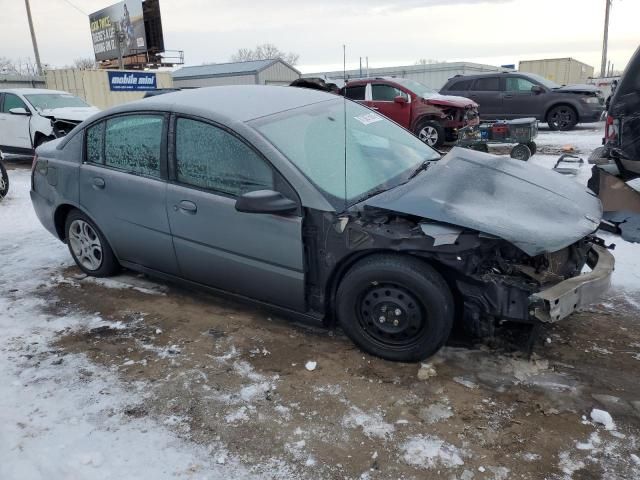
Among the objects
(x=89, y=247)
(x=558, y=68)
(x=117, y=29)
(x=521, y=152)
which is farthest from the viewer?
(x=117, y=29)

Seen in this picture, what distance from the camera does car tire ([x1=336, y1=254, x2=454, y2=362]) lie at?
2.88 metres

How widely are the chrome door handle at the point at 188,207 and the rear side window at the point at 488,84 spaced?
1279cm

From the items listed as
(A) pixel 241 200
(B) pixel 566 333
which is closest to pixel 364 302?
(A) pixel 241 200

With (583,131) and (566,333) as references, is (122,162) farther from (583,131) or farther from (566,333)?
(583,131)

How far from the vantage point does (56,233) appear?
15.2 ft

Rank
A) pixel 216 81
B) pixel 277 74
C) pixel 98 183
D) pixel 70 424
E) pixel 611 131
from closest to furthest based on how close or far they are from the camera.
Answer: pixel 70 424, pixel 98 183, pixel 611 131, pixel 216 81, pixel 277 74

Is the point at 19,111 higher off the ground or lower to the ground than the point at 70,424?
higher

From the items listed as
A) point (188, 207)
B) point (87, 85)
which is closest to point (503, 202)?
point (188, 207)

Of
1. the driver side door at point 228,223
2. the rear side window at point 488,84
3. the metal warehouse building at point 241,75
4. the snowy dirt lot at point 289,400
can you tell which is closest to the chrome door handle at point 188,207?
the driver side door at point 228,223

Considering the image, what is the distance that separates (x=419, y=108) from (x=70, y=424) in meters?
10.0

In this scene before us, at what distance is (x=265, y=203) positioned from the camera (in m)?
2.99

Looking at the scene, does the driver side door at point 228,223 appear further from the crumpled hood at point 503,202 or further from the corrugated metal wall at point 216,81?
the corrugated metal wall at point 216,81

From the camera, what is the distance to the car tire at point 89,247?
172 inches

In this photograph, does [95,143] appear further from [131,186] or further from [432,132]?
[432,132]
